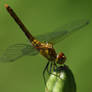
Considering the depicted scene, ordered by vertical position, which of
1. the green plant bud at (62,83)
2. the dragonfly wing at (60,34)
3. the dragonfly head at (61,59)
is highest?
the dragonfly wing at (60,34)

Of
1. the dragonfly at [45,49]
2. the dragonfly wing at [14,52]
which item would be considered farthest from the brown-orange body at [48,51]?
the dragonfly wing at [14,52]

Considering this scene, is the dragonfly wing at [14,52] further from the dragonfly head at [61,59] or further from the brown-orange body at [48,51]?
the dragonfly head at [61,59]

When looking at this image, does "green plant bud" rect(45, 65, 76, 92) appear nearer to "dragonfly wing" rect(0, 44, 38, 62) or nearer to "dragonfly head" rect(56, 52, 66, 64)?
"dragonfly head" rect(56, 52, 66, 64)

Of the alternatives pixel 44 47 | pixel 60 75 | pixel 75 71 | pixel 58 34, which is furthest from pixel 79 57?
Answer: pixel 60 75

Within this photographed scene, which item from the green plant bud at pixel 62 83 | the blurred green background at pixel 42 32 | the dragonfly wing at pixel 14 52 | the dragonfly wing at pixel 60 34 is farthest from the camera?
the blurred green background at pixel 42 32

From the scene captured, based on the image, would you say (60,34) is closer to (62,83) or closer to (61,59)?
(61,59)

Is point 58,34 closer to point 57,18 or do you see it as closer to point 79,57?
point 79,57

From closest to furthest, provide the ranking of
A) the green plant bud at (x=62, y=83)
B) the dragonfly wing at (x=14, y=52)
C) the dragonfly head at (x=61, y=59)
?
the green plant bud at (x=62, y=83), the dragonfly head at (x=61, y=59), the dragonfly wing at (x=14, y=52)

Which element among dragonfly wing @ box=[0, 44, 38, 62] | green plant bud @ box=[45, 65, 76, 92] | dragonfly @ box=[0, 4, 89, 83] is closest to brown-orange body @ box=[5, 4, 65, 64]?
dragonfly @ box=[0, 4, 89, 83]
